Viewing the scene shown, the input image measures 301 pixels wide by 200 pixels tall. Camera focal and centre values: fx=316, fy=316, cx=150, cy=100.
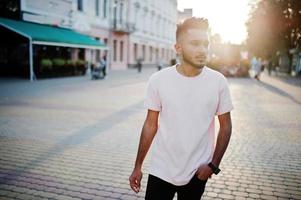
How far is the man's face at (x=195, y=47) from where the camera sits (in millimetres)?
2105

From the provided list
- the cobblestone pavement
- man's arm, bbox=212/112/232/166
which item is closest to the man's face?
man's arm, bbox=212/112/232/166

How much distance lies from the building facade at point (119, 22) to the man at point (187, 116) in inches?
819

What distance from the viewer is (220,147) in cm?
219

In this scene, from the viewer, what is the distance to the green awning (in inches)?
710

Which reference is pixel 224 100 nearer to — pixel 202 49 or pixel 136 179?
pixel 202 49

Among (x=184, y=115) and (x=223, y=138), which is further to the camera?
(x=223, y=138)

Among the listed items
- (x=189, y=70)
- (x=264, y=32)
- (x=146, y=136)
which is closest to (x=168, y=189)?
(x=146, y=136)

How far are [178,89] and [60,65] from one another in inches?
835

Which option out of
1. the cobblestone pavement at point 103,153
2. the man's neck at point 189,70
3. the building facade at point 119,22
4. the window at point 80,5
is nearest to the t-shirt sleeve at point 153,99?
the man's neck at point 189,70

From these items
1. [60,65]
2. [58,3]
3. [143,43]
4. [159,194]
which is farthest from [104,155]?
[143,43]

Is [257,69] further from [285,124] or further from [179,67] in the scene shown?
[179,67]

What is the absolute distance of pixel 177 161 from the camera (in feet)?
6.99

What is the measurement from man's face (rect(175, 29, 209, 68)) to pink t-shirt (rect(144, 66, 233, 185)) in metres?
0.09

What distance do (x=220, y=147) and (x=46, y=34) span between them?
1955 centimetres
